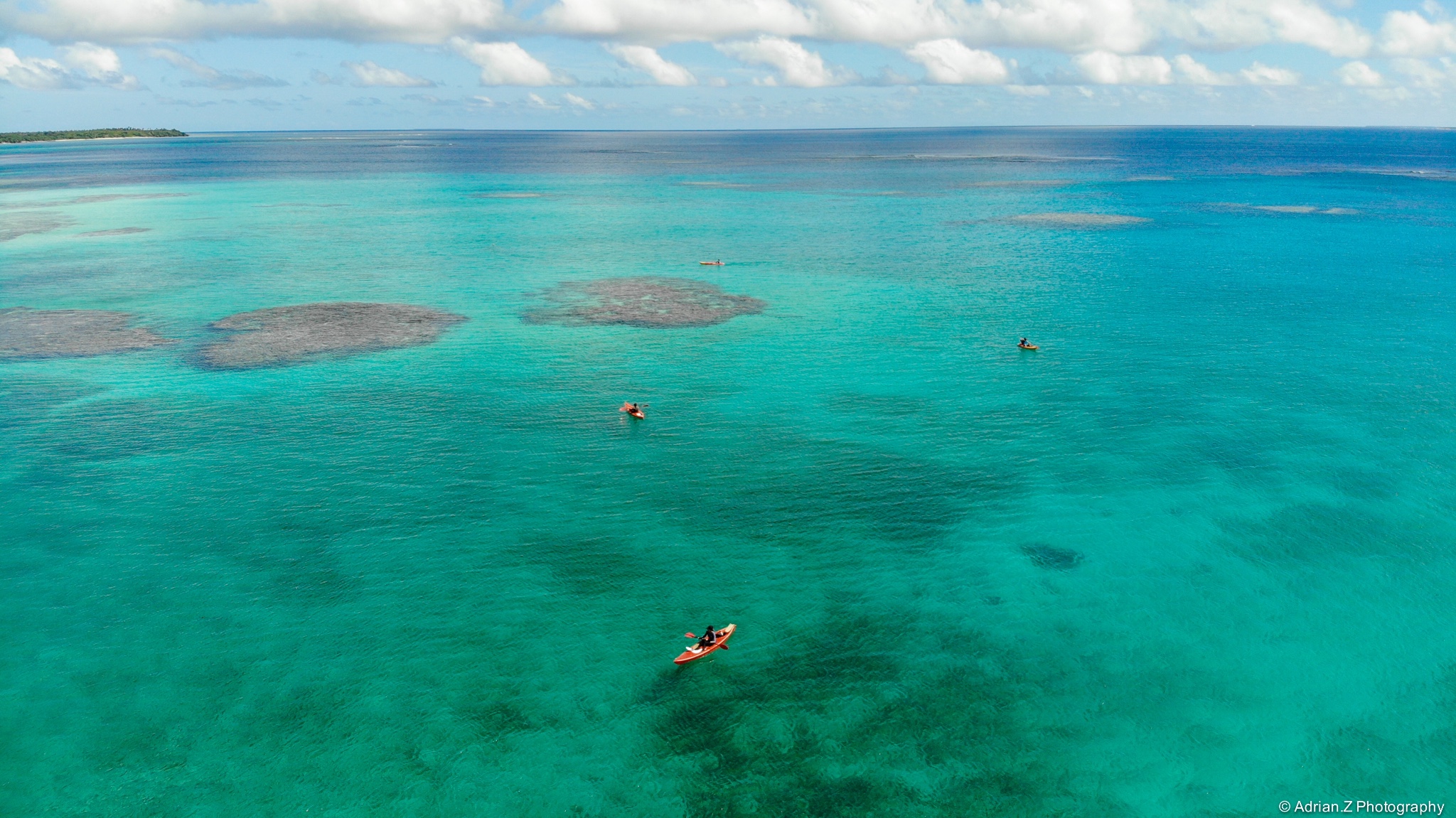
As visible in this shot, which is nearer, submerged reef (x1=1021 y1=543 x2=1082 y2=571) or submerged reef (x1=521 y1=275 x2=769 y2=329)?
submerged reef (x1=1021 y1=543 x2=1082 y2=571)

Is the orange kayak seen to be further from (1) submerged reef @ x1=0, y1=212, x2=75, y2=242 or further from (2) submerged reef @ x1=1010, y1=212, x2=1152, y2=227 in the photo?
(1) submerged reef @ x1=0, y1=212, x2=75, y2=242

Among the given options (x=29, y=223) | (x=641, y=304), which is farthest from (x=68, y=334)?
(x=29, y=223)

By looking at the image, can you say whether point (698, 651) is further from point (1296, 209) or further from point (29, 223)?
point (1296, 209)

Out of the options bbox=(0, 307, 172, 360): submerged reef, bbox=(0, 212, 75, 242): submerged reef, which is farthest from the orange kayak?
bbox=(0, 212, 75, 242): submerged reef

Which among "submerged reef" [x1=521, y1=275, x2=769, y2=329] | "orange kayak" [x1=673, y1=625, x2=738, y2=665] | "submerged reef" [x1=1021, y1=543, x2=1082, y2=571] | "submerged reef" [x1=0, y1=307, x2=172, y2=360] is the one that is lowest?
"orange kayak" [x1=673, y1=625, x2=738, y2=665]

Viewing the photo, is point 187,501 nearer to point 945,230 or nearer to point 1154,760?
point 1154,760

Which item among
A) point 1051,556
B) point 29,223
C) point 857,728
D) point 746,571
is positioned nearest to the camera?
point 857,728
